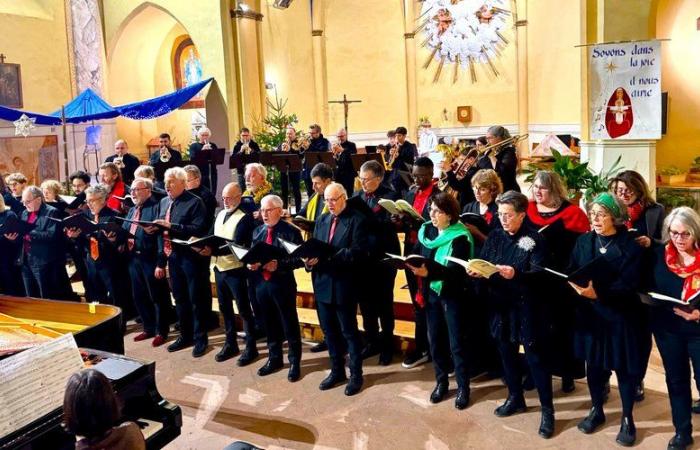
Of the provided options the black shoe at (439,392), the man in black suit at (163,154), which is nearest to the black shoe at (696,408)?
the black shoe at (439,392)

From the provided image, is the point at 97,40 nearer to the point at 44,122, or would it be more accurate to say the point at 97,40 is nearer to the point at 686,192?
the point at 44,122

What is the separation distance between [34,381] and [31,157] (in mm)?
11643

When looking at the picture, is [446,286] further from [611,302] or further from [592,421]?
[592,421]

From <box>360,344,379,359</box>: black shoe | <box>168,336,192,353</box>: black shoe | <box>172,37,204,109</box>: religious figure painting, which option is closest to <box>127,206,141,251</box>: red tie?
<box>168,336,192,353</box>: black shoe

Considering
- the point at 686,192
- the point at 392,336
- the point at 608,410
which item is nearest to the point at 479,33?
the point at 686,192

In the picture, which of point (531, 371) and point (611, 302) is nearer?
point (611, 302)

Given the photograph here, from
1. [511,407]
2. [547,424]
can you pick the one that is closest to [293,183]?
[511,407]

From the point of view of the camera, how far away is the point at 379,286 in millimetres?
5688

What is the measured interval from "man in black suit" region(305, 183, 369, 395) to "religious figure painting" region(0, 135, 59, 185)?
9780 mm

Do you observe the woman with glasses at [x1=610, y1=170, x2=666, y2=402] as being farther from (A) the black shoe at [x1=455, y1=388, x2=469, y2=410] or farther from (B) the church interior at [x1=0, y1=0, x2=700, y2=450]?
(A) the black shoe at [x1=455, y1=388, x2=469, y2=410]

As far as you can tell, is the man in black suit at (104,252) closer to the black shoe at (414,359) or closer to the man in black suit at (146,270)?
the man in black suit at (146,270)

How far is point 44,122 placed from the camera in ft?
37.3

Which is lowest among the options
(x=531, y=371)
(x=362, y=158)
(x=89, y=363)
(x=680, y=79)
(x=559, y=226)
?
(x=531, y=371)

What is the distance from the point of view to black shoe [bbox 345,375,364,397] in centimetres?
516
